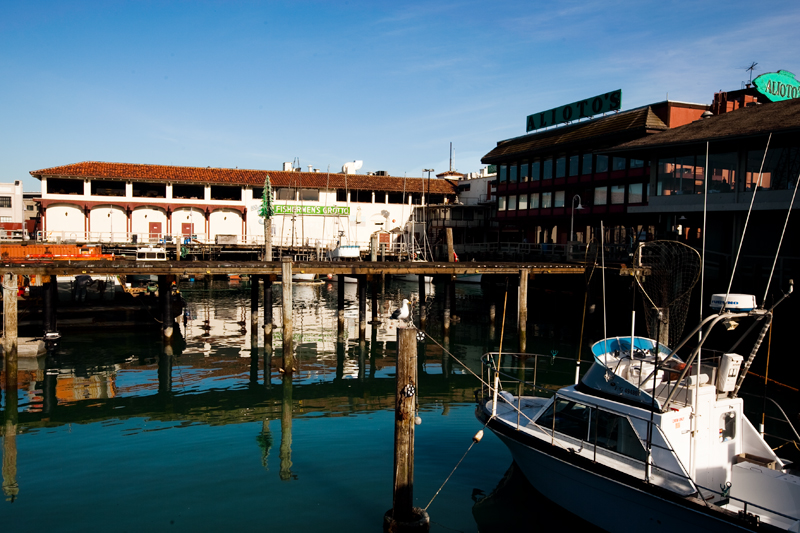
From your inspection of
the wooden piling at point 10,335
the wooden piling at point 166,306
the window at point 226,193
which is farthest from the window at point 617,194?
the wooden piling at point 10,335

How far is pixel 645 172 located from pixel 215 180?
38487mm

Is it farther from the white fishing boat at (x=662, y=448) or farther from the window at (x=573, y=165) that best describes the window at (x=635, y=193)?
the white fishing boat at (x=662, y=448)

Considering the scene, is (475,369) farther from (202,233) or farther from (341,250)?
(202,233)

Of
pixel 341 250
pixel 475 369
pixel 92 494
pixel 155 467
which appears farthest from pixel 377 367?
pixel 341 250

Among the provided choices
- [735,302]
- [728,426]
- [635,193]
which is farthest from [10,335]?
[635,193]

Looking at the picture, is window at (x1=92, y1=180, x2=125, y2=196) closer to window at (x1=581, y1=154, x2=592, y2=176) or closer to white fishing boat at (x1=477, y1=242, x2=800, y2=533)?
window at (x1=581, y1=154, x2=592, y2=176)

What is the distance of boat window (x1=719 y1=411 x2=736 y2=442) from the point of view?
10930 mm

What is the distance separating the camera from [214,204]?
57094 millimetres

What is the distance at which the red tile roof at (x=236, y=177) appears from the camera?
54000 millimetres

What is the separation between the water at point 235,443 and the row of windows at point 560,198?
1698cm

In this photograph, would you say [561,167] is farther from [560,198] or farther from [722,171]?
[722,171]

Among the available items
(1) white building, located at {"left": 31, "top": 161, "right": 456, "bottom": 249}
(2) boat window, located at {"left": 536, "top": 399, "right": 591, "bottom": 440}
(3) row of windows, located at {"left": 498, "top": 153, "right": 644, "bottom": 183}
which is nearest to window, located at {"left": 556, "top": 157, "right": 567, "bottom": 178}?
(3) row of windows, located at {"left": 498, "top": 153, "right": 644, "bottom": 183}

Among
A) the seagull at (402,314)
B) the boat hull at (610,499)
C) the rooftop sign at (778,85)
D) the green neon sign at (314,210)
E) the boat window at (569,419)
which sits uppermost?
the rooftop sign at (778,85)

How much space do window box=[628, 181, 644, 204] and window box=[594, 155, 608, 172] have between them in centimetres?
291
